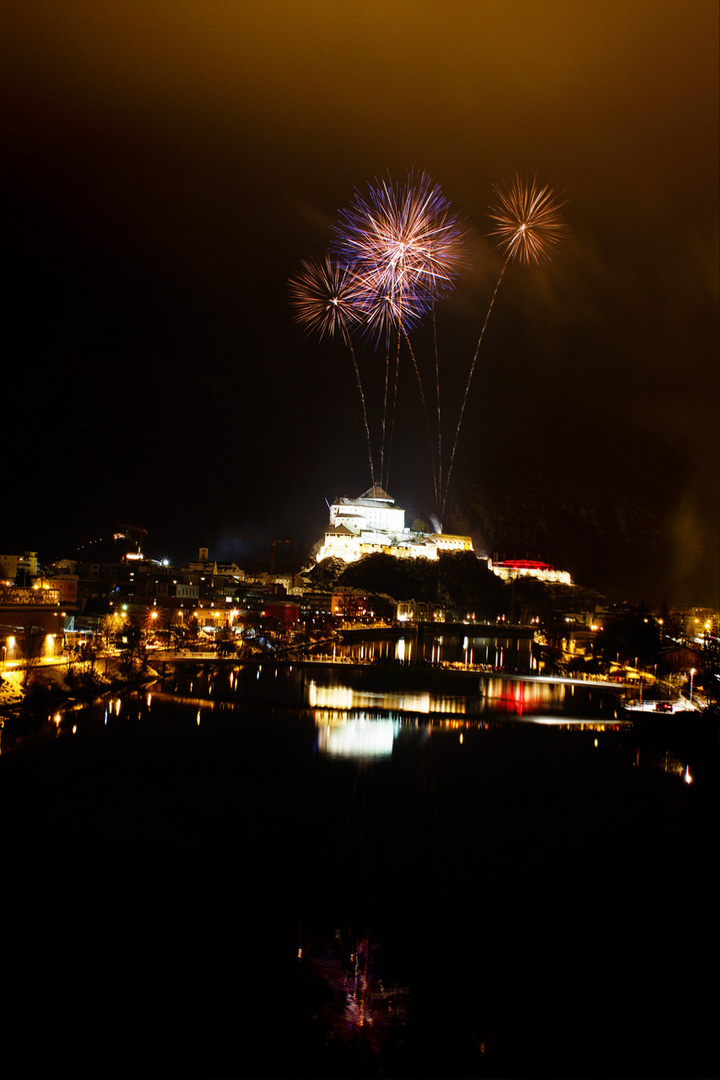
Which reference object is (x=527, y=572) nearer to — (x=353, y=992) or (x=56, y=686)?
(x=56, y=686)

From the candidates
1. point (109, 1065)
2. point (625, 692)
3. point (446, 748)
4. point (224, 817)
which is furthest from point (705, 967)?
point (625, 692)

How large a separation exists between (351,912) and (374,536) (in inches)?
1359

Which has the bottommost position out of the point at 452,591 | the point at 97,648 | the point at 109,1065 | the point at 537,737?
the point at 109,1065

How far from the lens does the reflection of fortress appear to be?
38.0 m

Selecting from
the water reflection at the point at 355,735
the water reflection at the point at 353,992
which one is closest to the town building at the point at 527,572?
the water reflection at the point at 355,735

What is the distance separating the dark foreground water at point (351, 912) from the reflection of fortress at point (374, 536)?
29.1m

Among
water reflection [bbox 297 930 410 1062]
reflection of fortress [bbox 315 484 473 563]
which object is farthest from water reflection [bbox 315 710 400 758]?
reflection of fortress [bbox 315 484 473 563]

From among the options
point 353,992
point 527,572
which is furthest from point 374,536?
point 353,992

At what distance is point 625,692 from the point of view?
1484 centimetres

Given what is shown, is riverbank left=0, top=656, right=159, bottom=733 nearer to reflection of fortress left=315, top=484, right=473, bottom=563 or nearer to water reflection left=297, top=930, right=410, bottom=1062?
water reflection left=297, top=930, right=410, bottom=1062

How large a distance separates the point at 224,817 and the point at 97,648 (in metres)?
8.98

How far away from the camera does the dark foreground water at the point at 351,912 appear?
347 centimetres

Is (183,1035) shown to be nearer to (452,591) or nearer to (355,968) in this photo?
(355,968)

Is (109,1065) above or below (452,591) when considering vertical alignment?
below
